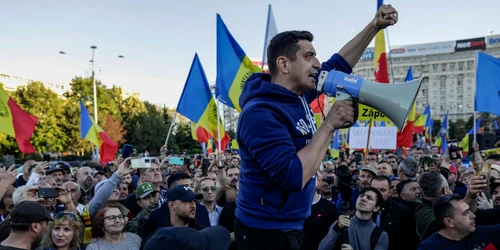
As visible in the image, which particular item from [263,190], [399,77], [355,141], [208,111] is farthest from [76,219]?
[399,77]

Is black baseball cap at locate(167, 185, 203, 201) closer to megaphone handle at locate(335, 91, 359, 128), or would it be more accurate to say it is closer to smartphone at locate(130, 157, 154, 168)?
smartphone at locate(130, 157, 154, 168)

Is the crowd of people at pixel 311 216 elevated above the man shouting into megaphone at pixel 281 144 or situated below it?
below

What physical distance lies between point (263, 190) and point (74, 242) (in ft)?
11.0

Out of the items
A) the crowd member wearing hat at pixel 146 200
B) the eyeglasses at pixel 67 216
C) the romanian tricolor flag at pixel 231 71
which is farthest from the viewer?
the romanian tricolor flag at pixel 231 71

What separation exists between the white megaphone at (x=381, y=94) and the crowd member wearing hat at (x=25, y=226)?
121 inches

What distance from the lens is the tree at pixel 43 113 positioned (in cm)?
4012

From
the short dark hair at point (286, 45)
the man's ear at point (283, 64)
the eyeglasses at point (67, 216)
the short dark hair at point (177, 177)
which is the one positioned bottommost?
the eyeglasses at point (67, 216)

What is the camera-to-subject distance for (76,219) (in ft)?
15.1

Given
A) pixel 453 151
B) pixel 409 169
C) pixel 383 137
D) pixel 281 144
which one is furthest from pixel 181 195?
pixel 383 137

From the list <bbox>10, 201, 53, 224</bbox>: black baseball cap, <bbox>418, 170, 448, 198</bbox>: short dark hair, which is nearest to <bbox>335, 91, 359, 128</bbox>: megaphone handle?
<bbox>10, 201, 53, 224</bbox>: black baseball cap

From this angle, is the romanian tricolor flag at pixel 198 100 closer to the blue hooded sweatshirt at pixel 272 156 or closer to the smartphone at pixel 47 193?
the smartphone at pixel 47 193

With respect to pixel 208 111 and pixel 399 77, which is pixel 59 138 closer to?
pixel 208 111

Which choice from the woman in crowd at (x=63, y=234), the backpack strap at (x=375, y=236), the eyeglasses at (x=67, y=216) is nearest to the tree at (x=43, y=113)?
the eyeglasses at (x=67, y=216)

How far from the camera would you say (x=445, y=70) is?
10738 centimetres
